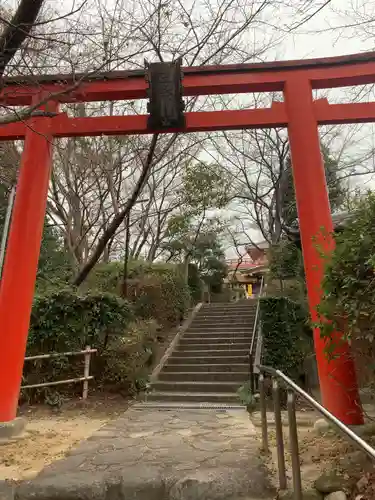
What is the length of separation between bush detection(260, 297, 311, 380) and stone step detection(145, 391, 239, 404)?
4.26 feet

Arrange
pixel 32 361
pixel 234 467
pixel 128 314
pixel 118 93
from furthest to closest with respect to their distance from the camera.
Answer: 1. pixel 128 314
2. pixel 32 361
3. pixel 118 93
4. pixel 234 467

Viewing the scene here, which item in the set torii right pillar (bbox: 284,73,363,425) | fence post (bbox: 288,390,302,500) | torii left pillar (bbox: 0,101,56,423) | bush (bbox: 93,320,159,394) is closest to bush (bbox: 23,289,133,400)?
bush (bbox: 93,320,159,394)

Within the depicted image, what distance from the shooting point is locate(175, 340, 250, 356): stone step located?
10.8 metres

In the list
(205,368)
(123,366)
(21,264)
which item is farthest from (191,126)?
(205,368)

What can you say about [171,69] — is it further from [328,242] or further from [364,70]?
[328,242]

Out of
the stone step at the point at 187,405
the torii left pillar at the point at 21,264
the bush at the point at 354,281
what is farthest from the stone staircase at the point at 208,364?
the bush at the point at 354,281

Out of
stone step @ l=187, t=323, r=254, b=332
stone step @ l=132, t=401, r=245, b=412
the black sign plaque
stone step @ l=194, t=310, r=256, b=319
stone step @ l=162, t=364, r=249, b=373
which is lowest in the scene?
stone step @ l=132, t=401, r=245, b=412

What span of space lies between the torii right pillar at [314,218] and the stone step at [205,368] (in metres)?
4.72

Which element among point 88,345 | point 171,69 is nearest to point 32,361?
point 88,345

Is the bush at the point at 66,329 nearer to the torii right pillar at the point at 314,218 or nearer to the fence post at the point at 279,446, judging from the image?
the torii right pillar at the point at 314,218

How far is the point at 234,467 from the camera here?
3.69 meters

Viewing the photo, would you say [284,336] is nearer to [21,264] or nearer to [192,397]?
[192,397]

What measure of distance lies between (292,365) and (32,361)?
522 centimetres

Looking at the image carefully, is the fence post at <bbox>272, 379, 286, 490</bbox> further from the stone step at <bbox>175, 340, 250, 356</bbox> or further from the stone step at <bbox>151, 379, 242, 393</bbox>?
the stone step at <bbox>175, 340, 250, 356</bbox>
